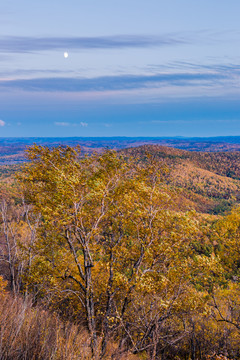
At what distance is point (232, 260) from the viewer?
20734 millimetres

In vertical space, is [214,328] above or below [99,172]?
below

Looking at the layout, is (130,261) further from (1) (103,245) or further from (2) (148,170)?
(2) (148,170)

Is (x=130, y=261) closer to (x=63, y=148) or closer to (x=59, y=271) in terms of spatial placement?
(x=59, y=271)

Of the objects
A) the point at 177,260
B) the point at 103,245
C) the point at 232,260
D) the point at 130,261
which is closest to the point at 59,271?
the point at 103,245

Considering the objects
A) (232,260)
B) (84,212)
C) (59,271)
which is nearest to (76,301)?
(59,271)

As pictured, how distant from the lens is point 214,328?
18938 millimetres

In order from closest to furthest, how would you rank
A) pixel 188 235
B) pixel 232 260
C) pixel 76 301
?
pixel 188 235
pixel 76 301
pixel 232 260

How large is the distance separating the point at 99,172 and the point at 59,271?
20.6 feet

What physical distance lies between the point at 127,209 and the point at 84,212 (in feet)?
7.86

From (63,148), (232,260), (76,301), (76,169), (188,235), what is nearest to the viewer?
(188,235)

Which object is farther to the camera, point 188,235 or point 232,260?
point 232,260

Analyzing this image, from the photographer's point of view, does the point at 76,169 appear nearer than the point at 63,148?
Yes

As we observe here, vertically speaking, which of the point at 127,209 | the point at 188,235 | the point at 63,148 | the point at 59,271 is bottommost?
the point at 59,271

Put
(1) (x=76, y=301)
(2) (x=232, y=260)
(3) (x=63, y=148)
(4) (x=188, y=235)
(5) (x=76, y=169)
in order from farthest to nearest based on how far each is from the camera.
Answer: (2) (x=232, y=260)
(1) (x=76, y=301)
(3) (x=63, y=148)
(5) (x=76, y=169)
(4) (x=188, y=235)
